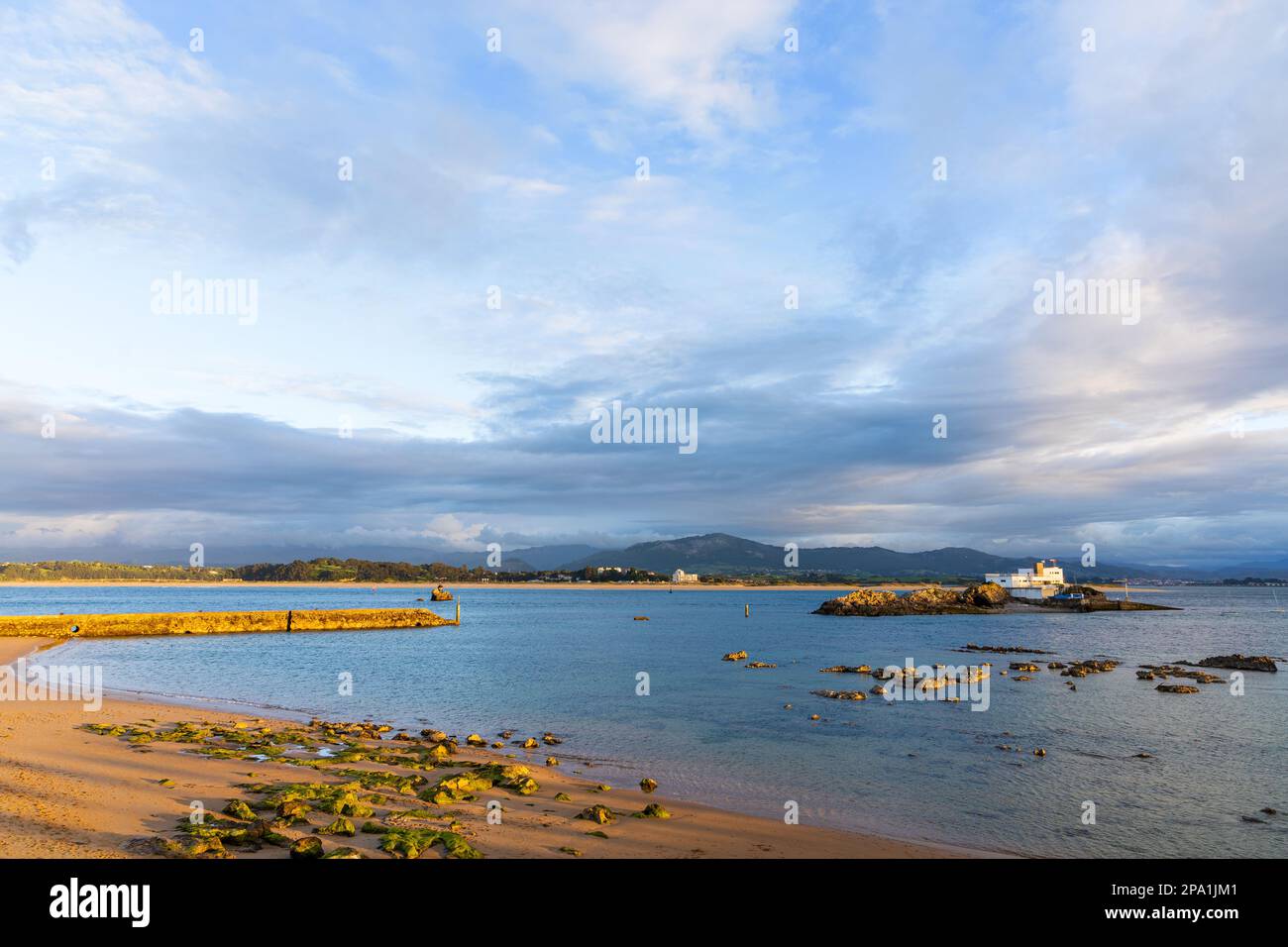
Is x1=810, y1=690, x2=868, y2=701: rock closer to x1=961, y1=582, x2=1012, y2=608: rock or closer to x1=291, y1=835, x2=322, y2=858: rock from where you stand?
x1=291, y1=835, x2=322, y2=858: rock

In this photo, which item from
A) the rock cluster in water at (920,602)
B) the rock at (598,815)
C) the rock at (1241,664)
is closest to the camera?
the rock at (598,815)

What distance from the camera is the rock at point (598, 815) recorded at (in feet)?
56.4

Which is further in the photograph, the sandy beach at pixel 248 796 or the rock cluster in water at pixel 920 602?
the rock cluster in water at pixel 920 602

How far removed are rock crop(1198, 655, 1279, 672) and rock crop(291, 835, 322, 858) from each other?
6535 centimetres

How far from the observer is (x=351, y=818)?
1598cm

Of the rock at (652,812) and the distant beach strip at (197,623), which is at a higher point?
A: the rock at (652,812)

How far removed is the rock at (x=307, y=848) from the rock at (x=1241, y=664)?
6535 cm

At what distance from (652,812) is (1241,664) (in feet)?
193

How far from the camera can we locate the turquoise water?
19.5 meters

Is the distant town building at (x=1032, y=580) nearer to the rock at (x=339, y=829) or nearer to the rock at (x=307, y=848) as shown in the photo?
the rock at (x=339, y=829)

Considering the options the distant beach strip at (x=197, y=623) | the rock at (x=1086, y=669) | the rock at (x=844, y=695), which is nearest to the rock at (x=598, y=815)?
the rock at (x=844, y=695)

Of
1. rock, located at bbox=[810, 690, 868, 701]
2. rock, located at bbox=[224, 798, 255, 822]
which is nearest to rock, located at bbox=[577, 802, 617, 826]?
rock, located at bbox=[224, 798, 255, 822]
